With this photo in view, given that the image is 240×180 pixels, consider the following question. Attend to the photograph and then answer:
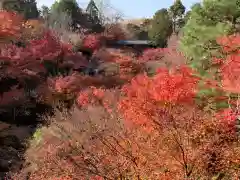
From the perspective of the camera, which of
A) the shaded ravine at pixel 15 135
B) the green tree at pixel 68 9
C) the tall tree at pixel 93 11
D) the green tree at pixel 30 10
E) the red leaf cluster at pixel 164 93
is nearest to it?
the red leaf cluster at pixel 164 93

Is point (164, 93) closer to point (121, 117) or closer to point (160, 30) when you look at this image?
point (121, 117)

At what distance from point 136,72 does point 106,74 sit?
7.39ft

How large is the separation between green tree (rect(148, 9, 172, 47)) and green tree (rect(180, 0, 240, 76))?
1875cm

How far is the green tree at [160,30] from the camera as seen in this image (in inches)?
1485

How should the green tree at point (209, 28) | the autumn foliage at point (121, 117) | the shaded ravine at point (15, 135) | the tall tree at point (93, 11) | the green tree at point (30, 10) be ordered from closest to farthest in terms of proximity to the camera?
the autumn foliage at point (121, 117) < the green tree at point (209, 28) < the shaded ravine at point (15, 135) < the green tree at point (30, 10) < the tall tree at point (93, 11)

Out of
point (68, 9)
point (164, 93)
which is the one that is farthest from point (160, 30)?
point (164, 93)

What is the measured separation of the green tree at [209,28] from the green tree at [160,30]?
1875 cm

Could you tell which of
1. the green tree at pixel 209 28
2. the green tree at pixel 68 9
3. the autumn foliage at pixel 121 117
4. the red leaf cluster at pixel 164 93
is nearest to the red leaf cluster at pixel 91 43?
the autumn foliage at pixel 121 117

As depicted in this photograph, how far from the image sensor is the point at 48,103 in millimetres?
24031

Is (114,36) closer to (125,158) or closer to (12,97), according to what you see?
(12,97)

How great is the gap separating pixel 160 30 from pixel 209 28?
66.6 ft

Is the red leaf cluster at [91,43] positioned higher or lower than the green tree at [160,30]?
lower

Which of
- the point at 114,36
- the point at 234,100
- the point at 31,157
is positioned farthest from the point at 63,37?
the point at 234,100

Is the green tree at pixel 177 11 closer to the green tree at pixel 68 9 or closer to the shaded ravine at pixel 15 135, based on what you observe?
the green tree at pixel 68 9
